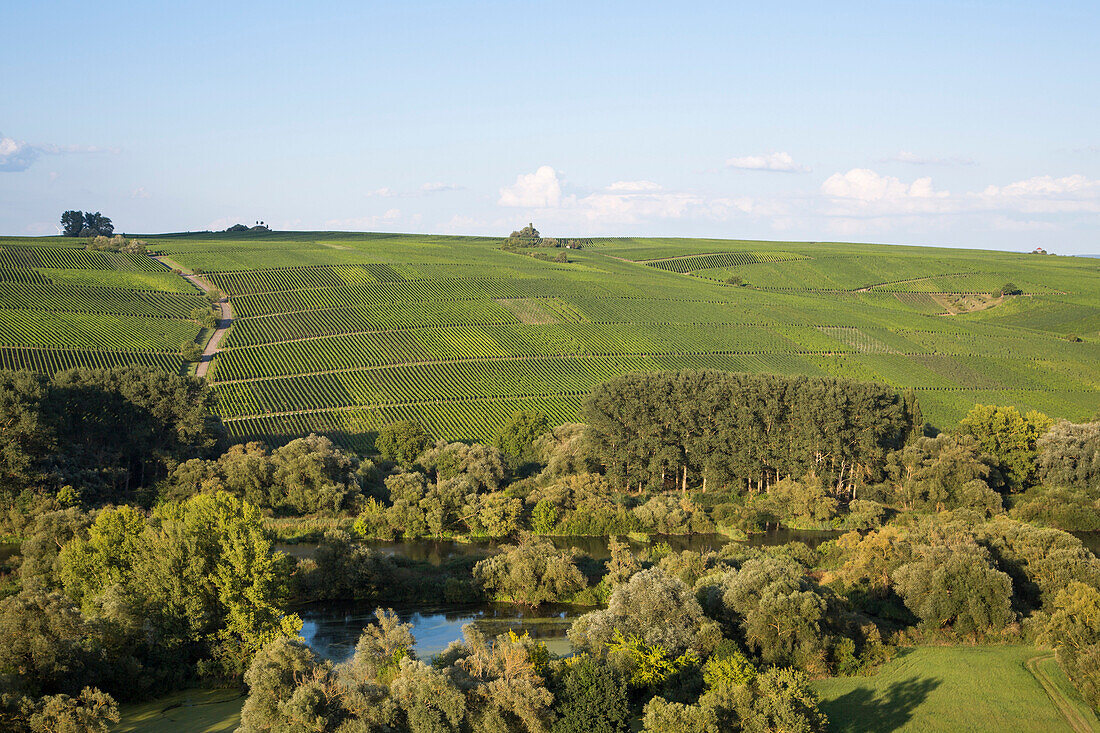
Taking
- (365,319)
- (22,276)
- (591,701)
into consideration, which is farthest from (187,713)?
(22,276)

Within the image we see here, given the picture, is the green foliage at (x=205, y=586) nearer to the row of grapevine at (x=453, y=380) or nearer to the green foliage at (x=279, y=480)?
the green foliage at (x=279, y=480)

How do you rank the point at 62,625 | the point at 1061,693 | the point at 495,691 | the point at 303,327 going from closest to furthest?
the point at 495,691, the point at 62,625, the point at 1061,693, the point at 303,327

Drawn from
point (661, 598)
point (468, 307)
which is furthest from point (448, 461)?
point (468, 307)

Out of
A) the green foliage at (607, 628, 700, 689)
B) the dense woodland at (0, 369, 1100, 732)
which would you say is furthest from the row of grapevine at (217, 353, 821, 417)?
the green foliage at (607, 628, 700, 689)

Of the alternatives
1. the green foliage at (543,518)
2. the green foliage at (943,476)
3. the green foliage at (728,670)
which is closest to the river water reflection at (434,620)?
the green foliage at (543,518)

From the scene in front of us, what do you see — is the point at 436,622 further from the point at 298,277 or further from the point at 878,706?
the point at 298,277

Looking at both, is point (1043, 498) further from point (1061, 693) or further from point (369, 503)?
point (369, 503)

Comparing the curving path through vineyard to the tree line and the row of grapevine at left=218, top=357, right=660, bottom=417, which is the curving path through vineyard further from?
the tree line
